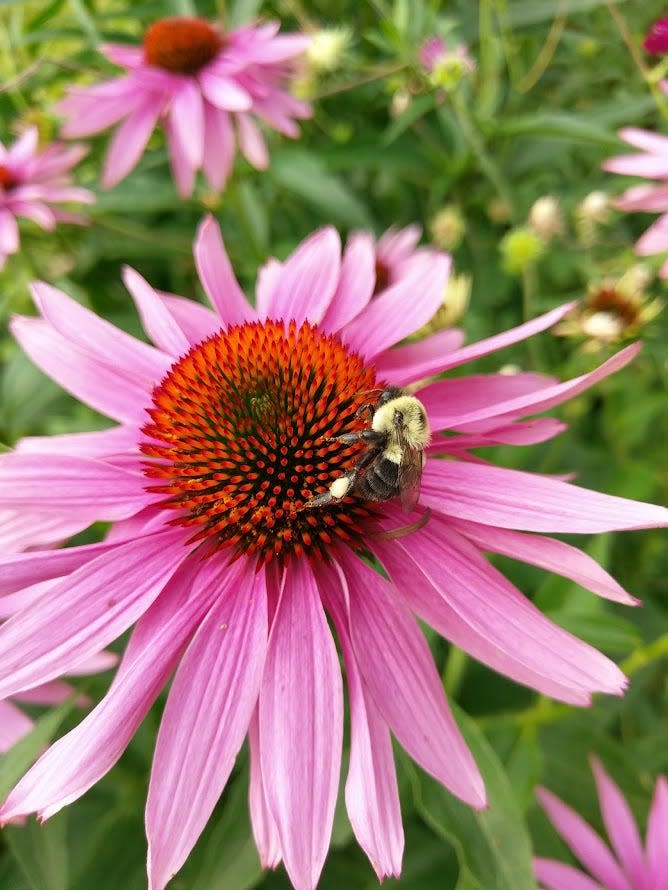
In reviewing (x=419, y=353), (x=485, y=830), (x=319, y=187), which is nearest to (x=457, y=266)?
(x=319, y=187)

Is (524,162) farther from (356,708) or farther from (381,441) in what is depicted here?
(356,708)

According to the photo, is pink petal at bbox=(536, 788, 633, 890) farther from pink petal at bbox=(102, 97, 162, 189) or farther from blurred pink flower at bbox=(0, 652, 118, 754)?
pink petal at bbox=(102, 97, 162, 189)

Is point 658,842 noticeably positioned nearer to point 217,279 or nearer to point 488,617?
point 488,617

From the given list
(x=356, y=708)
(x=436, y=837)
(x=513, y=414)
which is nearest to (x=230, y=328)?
(x=513, y=414)

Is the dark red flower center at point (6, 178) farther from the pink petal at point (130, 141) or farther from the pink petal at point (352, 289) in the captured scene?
the pink petal at point (352, 289)

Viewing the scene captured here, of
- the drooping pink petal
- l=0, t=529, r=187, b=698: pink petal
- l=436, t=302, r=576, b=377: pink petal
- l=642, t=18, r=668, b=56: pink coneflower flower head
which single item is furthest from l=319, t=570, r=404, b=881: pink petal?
l=642, t=18, r=668, b=56: pink coneflower flower head

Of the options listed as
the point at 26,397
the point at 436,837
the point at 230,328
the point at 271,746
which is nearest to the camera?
the point at 271,746

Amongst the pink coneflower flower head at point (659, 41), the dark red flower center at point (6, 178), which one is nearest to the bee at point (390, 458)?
the pink coneflower flower head at point (659, 41)
